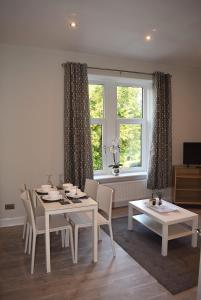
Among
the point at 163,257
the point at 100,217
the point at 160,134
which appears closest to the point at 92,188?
the point at 100,217

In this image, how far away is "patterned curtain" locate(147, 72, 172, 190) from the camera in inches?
185

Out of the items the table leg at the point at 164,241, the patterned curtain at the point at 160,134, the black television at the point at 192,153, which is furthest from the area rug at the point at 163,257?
the black television at the point at 192,153

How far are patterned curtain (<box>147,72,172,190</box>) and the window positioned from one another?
0.30 metres

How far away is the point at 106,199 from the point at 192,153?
2596mm

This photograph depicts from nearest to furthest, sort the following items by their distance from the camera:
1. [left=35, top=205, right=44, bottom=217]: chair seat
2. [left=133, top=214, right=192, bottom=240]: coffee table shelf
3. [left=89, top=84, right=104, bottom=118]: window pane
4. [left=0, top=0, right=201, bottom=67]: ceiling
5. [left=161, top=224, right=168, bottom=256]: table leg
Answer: [left=0, top=0, right=201, bottom=67]: ceiling
[left=161, top=224, right=168, bottom=256]: table leg
[left=133, top=214, right=192, bottom=240]: coffee table shelf
[left=35, top=205, right=44, bottom=217]: chair seat
[left=89, top=84, right=104, bottom=118]: window pane

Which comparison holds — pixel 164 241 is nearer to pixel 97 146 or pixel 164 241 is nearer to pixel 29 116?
pixel 97 146

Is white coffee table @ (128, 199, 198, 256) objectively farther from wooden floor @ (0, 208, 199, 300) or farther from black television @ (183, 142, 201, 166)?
black television @ (183, 142, 201, 166)

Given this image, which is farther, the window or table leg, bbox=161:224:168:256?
the window

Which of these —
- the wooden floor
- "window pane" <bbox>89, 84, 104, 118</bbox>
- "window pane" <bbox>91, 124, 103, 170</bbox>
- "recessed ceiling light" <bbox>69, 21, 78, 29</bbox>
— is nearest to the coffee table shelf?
the wooden floor

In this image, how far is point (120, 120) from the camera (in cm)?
486

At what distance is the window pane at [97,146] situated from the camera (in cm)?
466

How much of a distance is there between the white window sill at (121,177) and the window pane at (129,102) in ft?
3.62

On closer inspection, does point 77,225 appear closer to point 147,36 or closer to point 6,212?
point 6,212

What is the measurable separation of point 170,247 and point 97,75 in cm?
285
